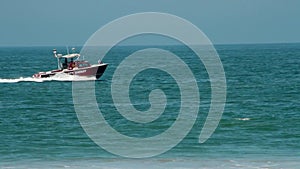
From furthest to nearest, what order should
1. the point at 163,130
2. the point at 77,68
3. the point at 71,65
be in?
1. the point at 71,65
2. the point at 77,68
3. the point at 163,130

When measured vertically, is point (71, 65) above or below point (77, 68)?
above

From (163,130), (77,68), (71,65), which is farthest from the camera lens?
(71,65)

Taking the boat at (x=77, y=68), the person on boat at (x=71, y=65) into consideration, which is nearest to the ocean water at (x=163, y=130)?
the boat at (x=77, y=68)

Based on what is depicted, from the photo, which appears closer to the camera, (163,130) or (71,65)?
(163,130)

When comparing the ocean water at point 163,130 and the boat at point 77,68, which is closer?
the ocean water at point 163,130

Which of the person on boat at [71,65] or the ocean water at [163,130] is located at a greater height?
the person on boat at [71,65]

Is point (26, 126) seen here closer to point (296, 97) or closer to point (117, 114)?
point (117, 114)

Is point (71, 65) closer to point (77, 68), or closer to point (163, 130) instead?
point (77, 68)

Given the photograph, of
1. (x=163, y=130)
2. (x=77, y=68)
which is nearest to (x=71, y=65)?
(x=77, y=68)


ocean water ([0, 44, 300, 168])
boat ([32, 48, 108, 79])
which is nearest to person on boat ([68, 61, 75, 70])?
boat ([32, 48, 108, 79])

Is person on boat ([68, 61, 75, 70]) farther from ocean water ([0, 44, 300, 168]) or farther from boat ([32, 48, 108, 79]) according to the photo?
ocean water ([0, 44, 300, 168])

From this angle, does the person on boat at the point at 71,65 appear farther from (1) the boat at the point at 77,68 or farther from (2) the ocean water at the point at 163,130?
(2) the ocean water at the point at 163,130

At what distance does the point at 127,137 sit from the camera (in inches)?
1236

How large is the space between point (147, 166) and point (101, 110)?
19.6 m
